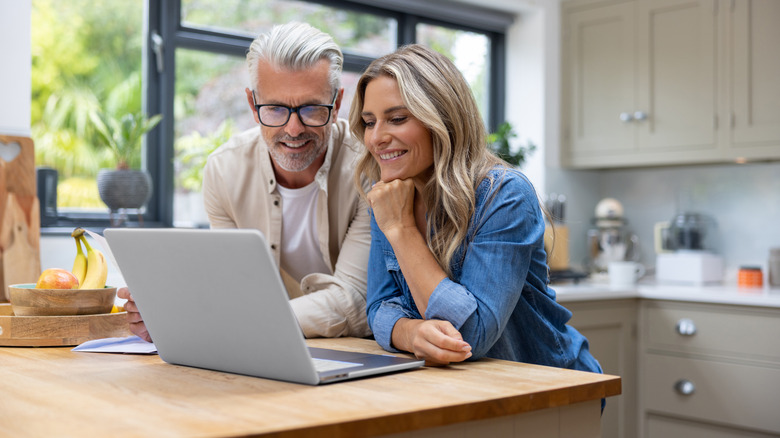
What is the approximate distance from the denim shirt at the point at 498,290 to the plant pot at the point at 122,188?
1478 millimetres

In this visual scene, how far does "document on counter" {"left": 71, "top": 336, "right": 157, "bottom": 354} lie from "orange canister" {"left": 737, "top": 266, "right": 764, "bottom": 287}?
9.13 feet

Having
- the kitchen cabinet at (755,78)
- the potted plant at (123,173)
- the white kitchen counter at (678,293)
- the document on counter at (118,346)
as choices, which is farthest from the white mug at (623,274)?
the document on counter at (118,346)

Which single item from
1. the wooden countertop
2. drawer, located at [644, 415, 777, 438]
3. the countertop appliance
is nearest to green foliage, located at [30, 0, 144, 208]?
the countertop appliance

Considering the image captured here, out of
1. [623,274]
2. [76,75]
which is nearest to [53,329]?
[623,274]

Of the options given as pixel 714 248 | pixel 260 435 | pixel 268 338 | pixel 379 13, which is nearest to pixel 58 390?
pixel 268 338

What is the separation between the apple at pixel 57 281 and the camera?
162 centimetres

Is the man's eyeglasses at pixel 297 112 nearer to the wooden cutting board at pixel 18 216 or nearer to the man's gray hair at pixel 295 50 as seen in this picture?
the man's gray hair at pixel 295 50

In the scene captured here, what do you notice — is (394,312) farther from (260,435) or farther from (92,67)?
(92,67)

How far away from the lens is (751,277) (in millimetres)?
3455

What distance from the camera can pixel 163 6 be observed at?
10.5ft

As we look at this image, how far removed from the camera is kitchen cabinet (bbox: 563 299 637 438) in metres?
3.29

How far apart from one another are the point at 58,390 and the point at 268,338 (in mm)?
292

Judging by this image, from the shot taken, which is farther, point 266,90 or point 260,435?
point 266,90

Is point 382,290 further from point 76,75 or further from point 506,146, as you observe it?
point 76,75
